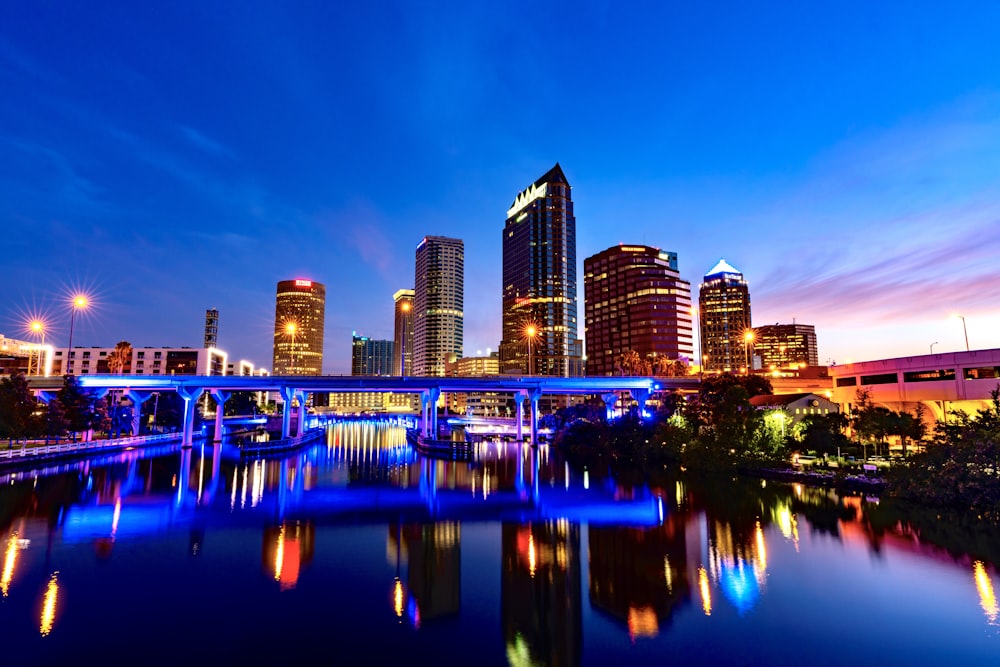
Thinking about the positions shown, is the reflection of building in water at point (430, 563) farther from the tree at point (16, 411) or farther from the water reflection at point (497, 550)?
the tree at point (16, 411)

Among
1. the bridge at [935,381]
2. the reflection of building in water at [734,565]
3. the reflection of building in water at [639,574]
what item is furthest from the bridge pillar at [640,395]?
the reflection of building in water at [639,574]

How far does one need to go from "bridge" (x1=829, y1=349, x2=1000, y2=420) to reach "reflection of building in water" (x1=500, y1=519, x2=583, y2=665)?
7241 cm

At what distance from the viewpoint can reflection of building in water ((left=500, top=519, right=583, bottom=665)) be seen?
55.3 ft

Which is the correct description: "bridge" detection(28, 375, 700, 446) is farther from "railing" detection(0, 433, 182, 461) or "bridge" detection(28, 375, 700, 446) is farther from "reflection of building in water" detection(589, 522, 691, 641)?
"reflection of building in water" detection(589, 522, 691, 641)

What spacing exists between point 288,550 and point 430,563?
27.2ft

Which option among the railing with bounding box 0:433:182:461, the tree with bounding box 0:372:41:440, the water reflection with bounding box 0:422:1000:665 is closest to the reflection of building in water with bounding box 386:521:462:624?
the water reflection with bounding box 0:422:1000:665

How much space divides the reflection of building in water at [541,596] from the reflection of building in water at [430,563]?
2.43 m

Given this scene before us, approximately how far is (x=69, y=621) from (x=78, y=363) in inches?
8841

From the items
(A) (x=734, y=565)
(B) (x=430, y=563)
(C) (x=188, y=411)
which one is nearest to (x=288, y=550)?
(B) (x=430, y=563)

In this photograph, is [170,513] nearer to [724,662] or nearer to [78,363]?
[724,662]

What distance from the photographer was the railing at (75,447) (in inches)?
2394

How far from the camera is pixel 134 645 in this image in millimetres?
16562

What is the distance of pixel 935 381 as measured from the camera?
75812mm

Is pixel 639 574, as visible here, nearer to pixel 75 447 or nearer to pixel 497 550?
pixel 497 550
